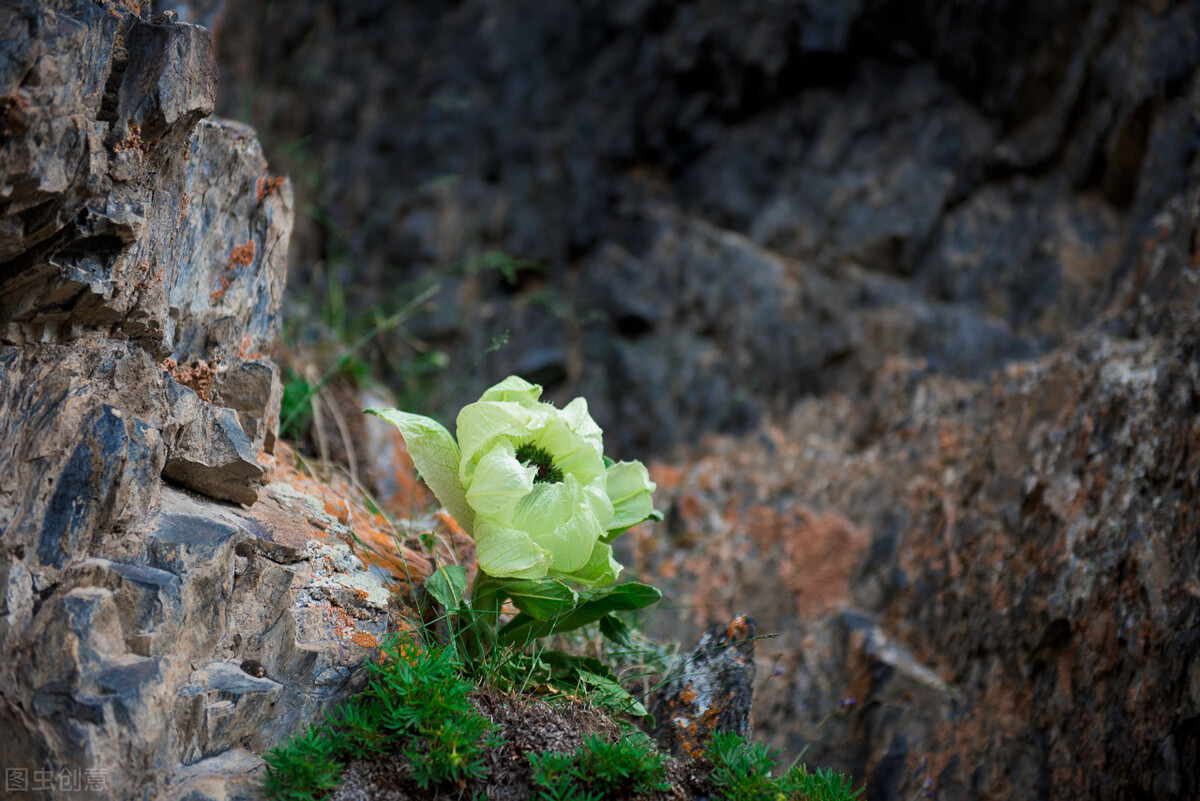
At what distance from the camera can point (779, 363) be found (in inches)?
116

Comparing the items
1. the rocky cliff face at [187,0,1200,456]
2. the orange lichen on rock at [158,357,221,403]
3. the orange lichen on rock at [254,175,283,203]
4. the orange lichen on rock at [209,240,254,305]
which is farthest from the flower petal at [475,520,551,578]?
the rocky cliff face at [187,0,1200,456]

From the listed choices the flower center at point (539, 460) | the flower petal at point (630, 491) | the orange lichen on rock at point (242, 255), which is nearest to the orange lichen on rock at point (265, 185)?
the orange lichen on rock at point (242, 255)

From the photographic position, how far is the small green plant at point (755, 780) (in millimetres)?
1086

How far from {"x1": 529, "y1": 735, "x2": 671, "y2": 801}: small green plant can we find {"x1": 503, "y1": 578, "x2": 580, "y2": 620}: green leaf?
0.20 metres

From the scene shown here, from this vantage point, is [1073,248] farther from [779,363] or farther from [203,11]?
[203,11]

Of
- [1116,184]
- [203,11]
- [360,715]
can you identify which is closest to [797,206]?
[1116,184]

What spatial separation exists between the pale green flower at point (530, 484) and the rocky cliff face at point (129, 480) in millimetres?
220

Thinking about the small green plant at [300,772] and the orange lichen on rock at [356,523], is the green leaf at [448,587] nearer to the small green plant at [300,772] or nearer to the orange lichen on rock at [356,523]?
the orange lichen on rock at [356,523]

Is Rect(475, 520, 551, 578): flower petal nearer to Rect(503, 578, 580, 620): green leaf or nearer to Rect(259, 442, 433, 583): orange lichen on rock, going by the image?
Rect(503, 578, 580, 620): green leaf

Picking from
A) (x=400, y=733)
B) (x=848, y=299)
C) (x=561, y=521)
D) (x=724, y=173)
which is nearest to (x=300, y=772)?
(x=400, y=733)

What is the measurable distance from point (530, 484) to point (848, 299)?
2.02 metres

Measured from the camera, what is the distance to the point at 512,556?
1187mm

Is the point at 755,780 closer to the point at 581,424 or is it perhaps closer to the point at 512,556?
the point at 512,556

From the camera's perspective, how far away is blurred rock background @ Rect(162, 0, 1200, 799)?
1690mm
